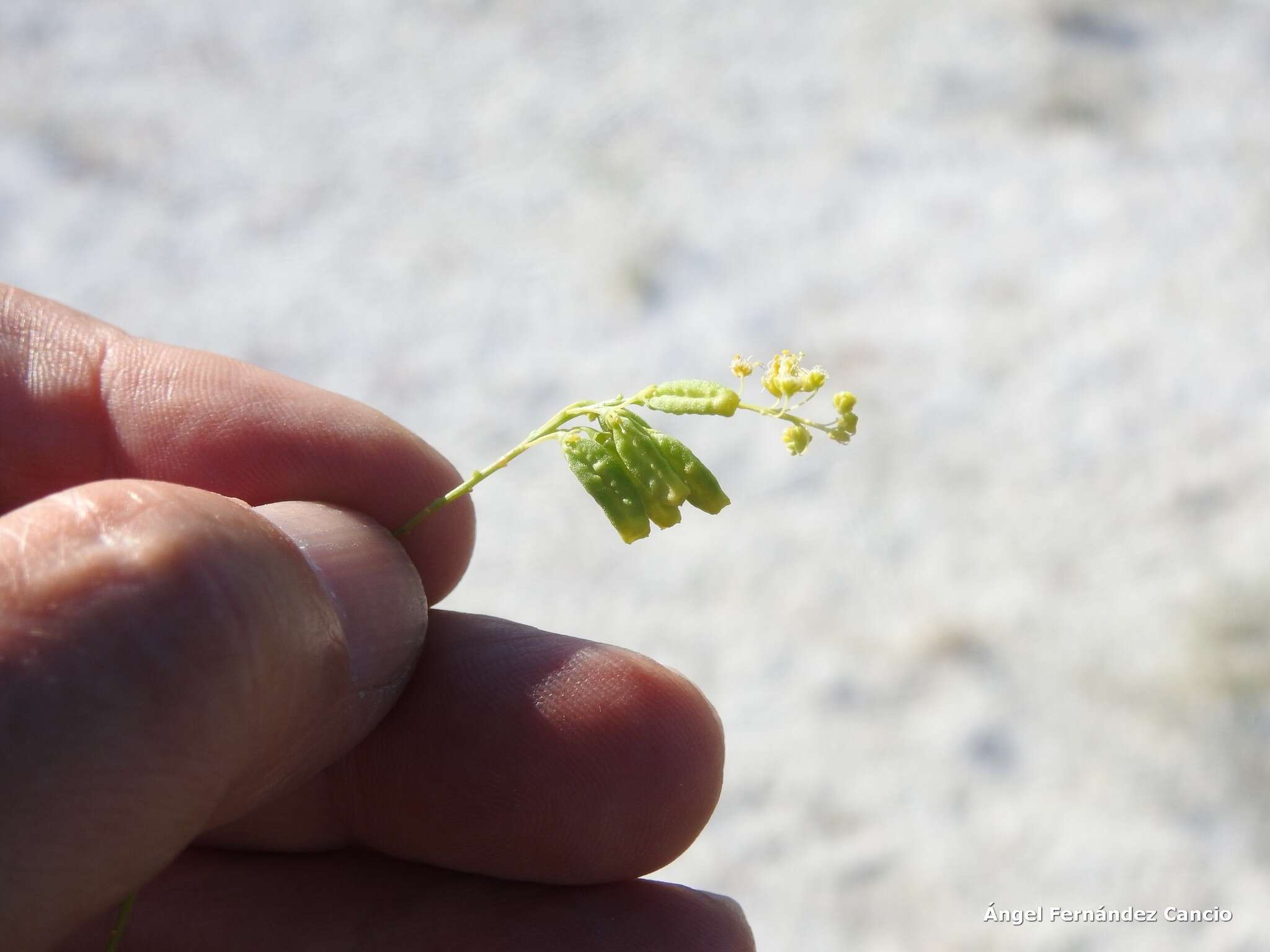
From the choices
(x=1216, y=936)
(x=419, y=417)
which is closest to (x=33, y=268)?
(x=419, y=417)

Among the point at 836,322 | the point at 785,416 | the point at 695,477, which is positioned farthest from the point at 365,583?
the point at 836,322

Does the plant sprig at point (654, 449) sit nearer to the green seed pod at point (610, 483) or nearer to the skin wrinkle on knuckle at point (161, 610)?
the green seed pod at point (610, 483)

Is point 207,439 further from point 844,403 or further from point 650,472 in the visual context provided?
point 844,403

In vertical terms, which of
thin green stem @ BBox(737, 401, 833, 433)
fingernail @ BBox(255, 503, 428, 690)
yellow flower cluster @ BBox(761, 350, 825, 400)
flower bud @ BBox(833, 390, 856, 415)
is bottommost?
fingernail @ BBox(255, 503, 428, 690)

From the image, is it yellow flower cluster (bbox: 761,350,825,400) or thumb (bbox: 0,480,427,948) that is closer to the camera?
thumb (bbox: 0,480,427,948)

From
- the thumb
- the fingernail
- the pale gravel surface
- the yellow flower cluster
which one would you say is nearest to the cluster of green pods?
the yellow flower cluster

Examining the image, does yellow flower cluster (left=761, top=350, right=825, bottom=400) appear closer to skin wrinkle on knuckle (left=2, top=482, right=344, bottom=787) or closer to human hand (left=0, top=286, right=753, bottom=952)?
human hand (left=0, top=286, right=753, bottom=952)

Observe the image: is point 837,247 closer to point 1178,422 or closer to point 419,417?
point 1178,422
